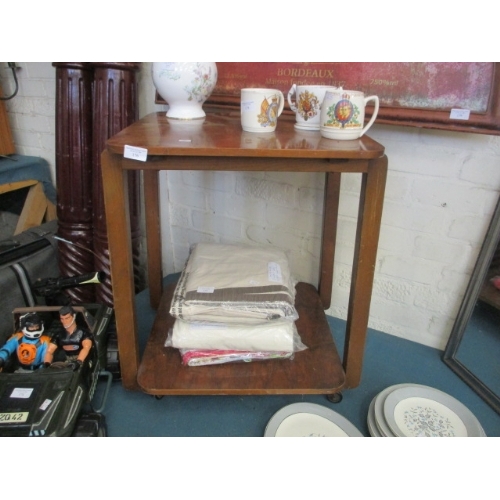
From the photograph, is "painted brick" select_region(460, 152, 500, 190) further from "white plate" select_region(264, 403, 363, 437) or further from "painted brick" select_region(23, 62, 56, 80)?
"painted brick" select_region(23, 62, 56, 80)

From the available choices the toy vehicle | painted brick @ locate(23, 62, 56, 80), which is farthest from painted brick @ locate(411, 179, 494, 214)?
painted brick @ locate(23, 62, 56, 80)

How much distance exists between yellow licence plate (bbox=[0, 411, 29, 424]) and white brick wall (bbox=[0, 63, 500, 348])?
735 millimetres

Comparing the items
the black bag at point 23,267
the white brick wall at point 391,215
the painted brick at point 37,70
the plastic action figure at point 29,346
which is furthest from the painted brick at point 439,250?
the painted brick at point 37,70

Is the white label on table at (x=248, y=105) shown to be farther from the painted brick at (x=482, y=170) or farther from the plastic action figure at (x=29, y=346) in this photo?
the plastic action figure at (x=29, y=346)

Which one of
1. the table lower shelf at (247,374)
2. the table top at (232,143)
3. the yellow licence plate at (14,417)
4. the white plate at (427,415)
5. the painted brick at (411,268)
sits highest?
the table top at (232,143)

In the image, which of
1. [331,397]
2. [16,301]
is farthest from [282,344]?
[16,301]

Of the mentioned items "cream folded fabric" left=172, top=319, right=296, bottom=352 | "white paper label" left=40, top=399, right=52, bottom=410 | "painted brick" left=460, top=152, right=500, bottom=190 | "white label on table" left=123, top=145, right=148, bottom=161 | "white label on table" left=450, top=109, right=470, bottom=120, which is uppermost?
"white label on table" left=450, top=109, right=470, bottom=120

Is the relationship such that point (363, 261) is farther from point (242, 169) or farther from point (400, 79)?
point (400, 79)

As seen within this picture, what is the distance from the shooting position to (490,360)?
34.5 inches

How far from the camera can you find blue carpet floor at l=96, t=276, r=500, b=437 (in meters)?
0.78

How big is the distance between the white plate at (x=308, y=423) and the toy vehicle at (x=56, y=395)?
329 mm

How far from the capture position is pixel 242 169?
64cm

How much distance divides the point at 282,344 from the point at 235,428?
0.19m

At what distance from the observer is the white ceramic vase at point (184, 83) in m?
0.78
